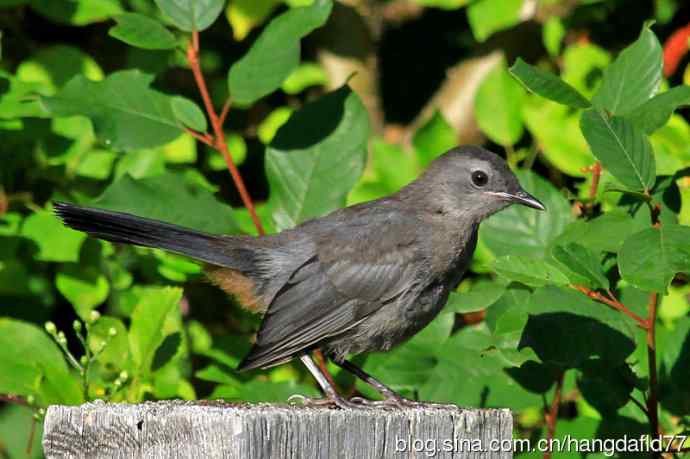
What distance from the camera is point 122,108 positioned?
368 cm

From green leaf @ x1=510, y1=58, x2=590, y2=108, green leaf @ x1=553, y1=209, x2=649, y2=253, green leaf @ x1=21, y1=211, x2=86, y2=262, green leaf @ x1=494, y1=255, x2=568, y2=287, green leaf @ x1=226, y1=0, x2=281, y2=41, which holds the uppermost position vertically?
green leaf @ x1=510, y1=58, x2=590, y2=108

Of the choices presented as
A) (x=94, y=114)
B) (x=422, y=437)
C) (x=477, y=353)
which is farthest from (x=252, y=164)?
(x=422, y=437)

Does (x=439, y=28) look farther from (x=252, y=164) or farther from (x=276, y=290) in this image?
(x=276, y=290)

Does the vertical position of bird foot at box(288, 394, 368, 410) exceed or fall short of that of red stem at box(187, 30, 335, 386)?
it falls short

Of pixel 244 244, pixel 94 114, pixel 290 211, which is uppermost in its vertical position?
pixel 94 114

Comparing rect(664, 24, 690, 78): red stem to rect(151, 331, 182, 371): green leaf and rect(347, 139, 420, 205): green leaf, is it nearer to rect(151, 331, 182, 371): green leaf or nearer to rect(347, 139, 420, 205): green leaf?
rect(347, 139, 420, 205): green leaf

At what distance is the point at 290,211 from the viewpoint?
3.83 metres

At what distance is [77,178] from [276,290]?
0.99 m

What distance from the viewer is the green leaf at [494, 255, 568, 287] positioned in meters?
2.89

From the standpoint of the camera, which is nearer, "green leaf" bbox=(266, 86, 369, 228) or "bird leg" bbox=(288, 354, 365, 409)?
"bird leg" bbox=(288, 354, 365, 409)

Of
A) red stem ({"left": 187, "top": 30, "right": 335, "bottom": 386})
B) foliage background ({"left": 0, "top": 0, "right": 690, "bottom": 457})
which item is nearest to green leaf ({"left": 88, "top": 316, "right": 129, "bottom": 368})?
foliage background ({"left": 0, "top": 0, "right": 690, "bottom": 457})

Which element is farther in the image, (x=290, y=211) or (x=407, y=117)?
(x=407, y=117)

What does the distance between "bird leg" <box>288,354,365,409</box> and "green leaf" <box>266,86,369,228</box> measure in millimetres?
493

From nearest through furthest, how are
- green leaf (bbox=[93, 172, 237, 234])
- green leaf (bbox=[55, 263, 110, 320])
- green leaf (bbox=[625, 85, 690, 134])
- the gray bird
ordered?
1. green leaf (bbox=[625, 85, 690, 134])
2. green leaf (bbox=[93, 172, 237, 234])
3. the gray bird
4. green leaf (bbox=[55, 263, 110, 320])
